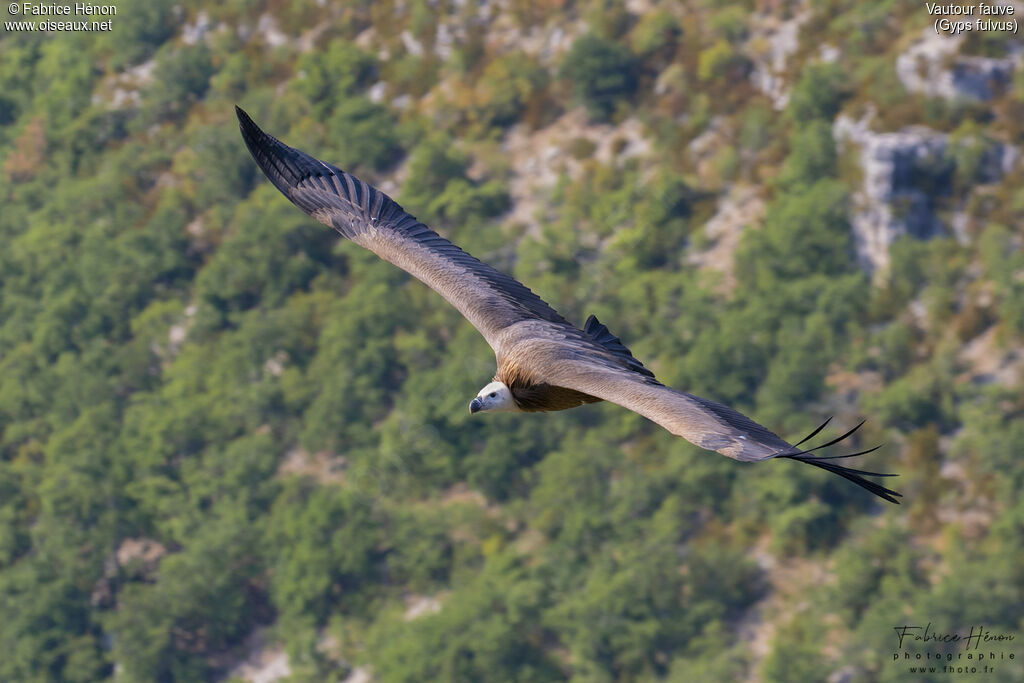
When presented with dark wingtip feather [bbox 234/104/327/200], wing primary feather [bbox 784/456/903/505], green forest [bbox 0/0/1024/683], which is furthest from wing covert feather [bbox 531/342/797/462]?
green forest [bbox 0/0/1024/683]

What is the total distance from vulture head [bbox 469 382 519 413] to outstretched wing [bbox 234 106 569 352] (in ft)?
2.53

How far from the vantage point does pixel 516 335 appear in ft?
71.8

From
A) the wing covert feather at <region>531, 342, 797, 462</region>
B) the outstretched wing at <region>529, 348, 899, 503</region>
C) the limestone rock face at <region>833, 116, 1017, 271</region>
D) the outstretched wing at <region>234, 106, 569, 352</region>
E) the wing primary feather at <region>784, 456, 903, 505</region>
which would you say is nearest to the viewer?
the wing primary feather at <region>784, 456, 903, 505</region>

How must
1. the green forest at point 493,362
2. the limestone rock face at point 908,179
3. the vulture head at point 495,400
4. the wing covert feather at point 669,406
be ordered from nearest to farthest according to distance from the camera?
the wing covert feather at point 669,406
the vulture head at point 495,400
the green forest at point 493,362
the limestone rock face at point 908,179

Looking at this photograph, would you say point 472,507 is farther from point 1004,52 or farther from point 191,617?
point 1004,52

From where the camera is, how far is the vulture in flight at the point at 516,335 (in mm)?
17844

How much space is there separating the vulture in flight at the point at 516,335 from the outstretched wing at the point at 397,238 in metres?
0.02

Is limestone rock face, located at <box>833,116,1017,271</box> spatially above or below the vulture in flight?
above

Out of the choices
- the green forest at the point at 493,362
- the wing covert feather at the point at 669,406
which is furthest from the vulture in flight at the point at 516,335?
the green forest at the point at 493,362

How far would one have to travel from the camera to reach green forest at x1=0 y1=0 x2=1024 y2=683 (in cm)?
7300

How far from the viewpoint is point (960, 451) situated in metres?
72.1

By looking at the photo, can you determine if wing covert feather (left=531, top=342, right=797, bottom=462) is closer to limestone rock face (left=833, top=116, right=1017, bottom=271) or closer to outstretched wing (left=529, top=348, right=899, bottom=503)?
outstretched wing (left=529, top=348, right=899, bottom=503)

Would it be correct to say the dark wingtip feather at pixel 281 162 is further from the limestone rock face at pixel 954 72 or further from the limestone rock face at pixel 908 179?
the limestone rock face at pixel 954 72

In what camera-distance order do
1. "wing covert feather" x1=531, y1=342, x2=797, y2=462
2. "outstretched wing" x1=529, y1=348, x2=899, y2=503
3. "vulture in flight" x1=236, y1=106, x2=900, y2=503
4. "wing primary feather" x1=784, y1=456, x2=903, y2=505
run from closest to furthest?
"wing primary feather" x1=784, y1=456, x2=903, y2=505, "outstretched wing" x1=529, y1=348, x2=899, y2=503, "wing covert feather" x1=531, y1=342, x2=797, y2=462, "vulture in flight" x1=236, y1=106, x2=900, y2=503
